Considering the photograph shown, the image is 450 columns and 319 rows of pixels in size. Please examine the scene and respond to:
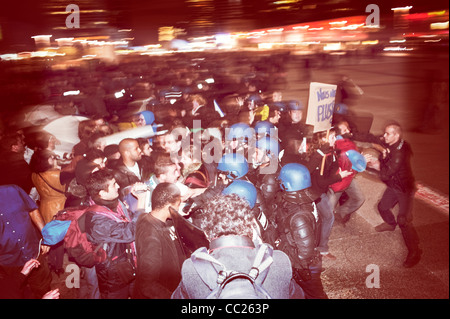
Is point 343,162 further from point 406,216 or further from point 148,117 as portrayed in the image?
point 148,117

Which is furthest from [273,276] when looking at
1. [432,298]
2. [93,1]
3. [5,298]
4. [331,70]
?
[331,70]

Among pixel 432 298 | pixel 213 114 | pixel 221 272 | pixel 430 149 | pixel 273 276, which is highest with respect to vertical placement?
pixel 213 114

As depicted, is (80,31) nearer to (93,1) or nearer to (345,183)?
(93,1)

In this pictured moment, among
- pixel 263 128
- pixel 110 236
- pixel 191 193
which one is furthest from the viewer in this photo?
pixel 263 128

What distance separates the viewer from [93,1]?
7762 millimetres

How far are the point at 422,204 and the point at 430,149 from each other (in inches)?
134

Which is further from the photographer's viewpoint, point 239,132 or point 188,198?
point 239,132

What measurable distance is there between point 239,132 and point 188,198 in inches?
71.3

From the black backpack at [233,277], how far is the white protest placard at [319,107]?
10.4 feet

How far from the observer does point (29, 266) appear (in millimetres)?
3395

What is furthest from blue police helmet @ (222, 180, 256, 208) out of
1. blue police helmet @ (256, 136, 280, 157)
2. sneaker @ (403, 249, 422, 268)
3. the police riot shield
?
sneaker @ (403, 249, 422, 268)

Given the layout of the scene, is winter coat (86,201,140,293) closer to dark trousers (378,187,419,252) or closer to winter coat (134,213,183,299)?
winter coat (134,213,183,299)

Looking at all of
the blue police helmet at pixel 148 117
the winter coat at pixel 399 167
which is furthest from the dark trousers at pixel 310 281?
the blue police helmet at pixel 148 117

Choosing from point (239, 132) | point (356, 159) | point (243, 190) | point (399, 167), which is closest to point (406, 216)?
point (399, 167)
